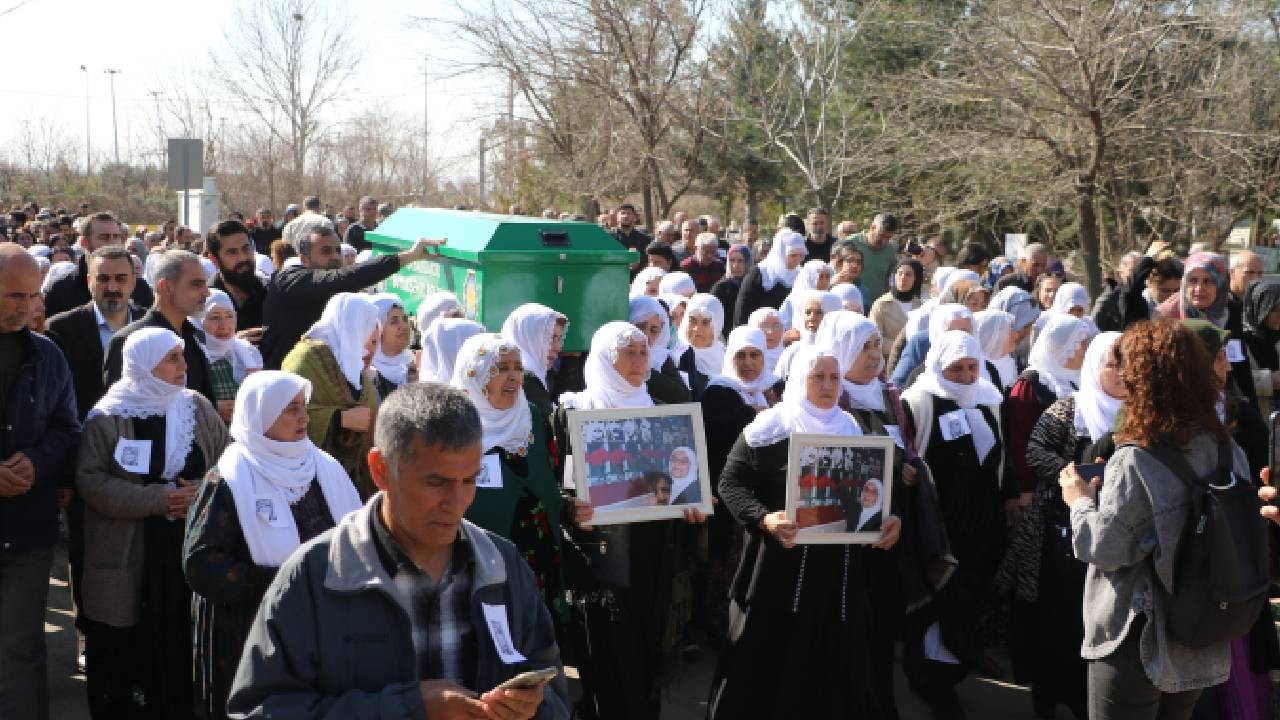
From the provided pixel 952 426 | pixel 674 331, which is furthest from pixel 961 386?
pixel 674 331

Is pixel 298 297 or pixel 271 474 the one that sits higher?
pixel 298 297

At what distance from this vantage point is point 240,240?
7480 mm

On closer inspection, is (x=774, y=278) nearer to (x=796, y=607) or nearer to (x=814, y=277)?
(x=814, y=277)

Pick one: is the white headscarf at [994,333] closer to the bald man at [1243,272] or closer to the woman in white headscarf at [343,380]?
the bald man at [1243,272]

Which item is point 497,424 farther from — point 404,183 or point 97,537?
point 404,183

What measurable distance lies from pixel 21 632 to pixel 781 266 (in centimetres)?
793

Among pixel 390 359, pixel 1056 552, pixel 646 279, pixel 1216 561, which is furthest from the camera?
pixel 646 279

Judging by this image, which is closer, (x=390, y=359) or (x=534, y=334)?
(x=534, y=334)

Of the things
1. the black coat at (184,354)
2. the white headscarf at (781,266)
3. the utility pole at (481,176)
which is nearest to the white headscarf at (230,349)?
the black coat at (184,354)

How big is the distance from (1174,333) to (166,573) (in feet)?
12.6

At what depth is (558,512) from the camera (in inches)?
192

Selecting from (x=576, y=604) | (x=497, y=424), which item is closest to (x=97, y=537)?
(x=497, y=424)

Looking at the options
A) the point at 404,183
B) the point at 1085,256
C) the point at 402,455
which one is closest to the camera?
the point at 402,455

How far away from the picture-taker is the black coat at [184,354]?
5.51m
